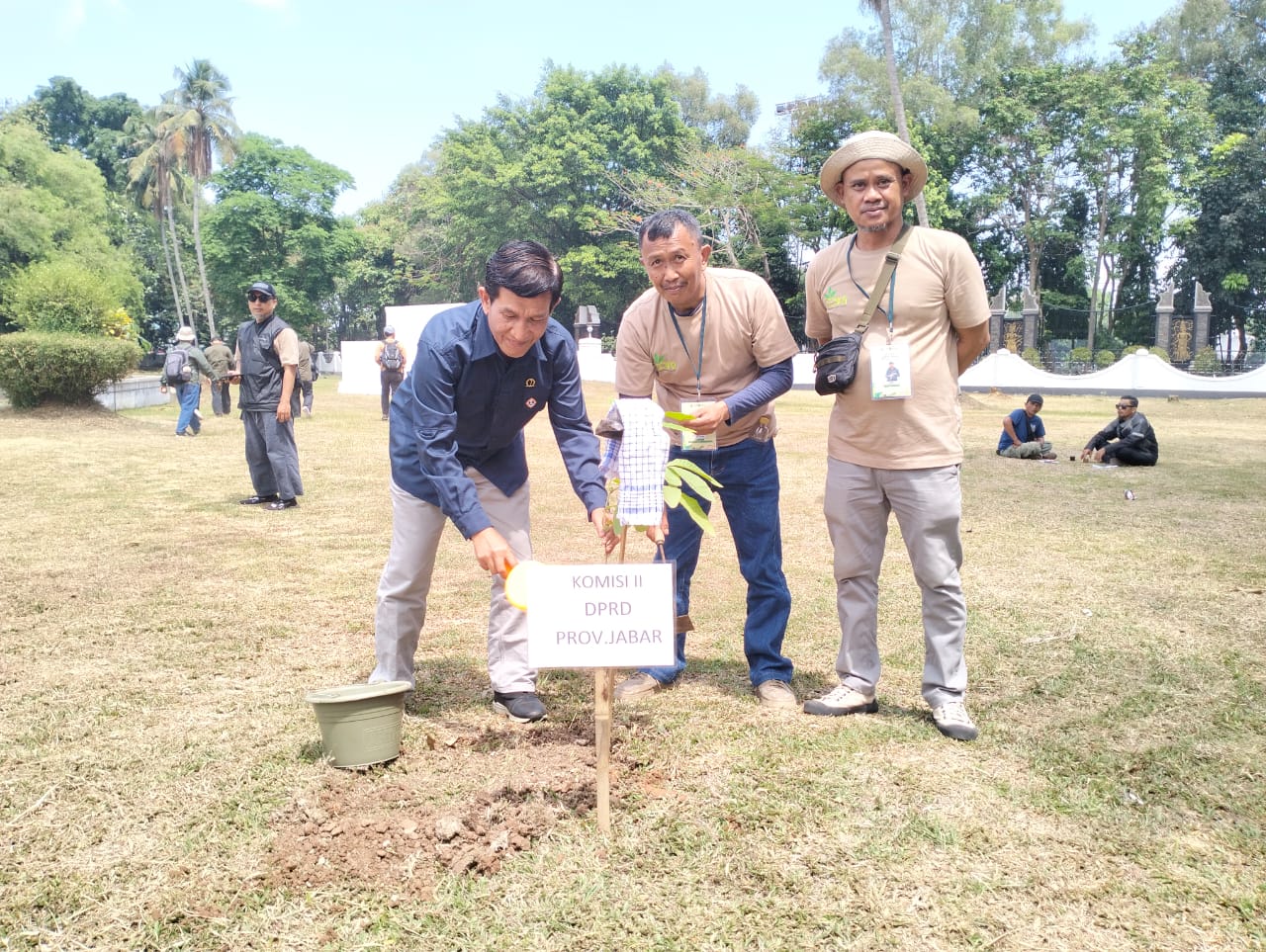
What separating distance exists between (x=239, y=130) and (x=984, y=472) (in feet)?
143

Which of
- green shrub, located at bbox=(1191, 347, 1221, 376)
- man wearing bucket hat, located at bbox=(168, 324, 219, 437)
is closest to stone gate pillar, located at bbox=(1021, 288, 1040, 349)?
green shrub, located at bbox=(1191, 347, 1221, 376)

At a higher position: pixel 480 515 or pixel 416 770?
pixel 480 515

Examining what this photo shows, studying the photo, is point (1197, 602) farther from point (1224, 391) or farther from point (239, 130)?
point (239, 130)

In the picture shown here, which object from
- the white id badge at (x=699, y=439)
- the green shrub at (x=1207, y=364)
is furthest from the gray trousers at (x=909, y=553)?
the green shrub at (x=1207, y=364)

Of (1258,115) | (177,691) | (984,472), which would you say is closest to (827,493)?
(177,691)

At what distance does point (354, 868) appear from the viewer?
2500mm

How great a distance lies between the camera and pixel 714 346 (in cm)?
368

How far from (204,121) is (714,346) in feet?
156

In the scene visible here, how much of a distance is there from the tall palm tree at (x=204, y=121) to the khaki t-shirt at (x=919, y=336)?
45249mm

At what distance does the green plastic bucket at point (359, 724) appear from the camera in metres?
3.05

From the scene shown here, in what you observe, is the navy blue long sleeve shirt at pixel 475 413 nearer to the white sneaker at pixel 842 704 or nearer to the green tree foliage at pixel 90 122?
the white sneaker at pixel 842 704

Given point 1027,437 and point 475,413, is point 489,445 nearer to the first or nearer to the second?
point 475,413

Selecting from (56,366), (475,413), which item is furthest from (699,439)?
(56,366)

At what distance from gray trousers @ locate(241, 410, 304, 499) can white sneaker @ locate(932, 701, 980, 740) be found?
6.51 metres
